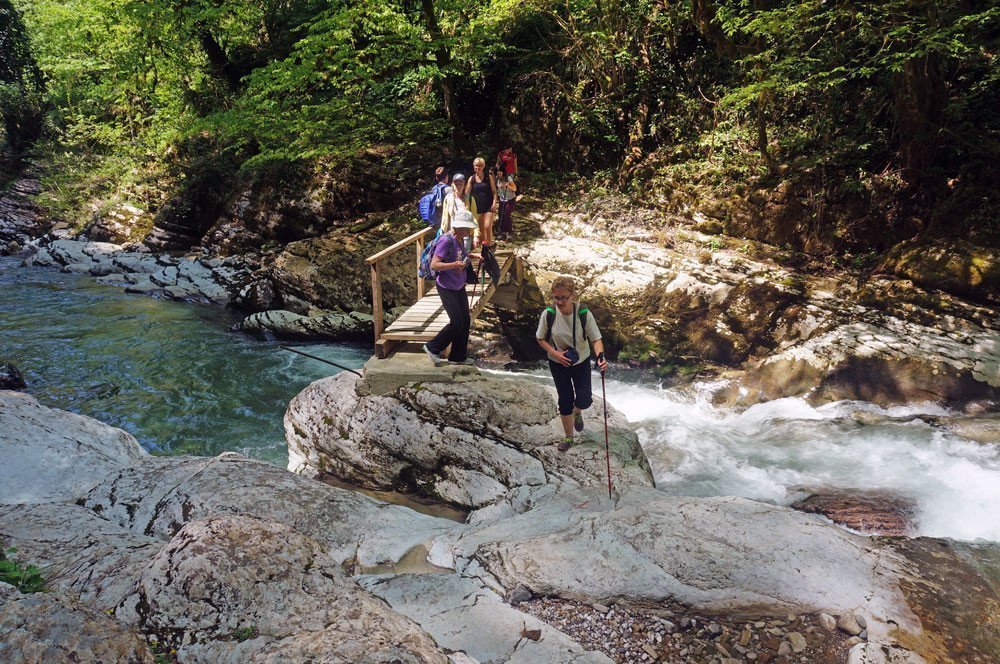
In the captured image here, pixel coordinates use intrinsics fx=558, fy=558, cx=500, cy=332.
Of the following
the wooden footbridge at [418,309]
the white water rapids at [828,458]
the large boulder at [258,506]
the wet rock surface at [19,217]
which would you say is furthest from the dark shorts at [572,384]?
the wet rock surface at [19,217]

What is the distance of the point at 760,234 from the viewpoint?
11.8 meters

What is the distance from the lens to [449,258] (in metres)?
6.73

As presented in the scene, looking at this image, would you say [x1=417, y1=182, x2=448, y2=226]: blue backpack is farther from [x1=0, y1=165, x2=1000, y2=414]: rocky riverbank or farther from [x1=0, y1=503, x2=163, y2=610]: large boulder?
[x1=0, y1=503, x2=163, y2=610]: large boulder

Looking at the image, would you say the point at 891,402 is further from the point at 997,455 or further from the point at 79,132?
the point at 79,132

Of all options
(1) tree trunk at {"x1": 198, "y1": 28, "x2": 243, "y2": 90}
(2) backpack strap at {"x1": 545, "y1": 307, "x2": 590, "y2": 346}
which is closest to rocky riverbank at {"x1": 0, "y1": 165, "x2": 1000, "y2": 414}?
(2) backpack strap at {"x1": 545, "y1": 307, "x2": 590, "y2": 346}

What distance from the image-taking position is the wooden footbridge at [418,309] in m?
7.88

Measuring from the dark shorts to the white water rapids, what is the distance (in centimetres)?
190

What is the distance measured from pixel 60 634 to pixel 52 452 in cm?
454

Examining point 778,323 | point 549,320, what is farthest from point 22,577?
point 778,323

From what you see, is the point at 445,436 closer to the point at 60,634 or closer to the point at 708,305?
the point at 60,634

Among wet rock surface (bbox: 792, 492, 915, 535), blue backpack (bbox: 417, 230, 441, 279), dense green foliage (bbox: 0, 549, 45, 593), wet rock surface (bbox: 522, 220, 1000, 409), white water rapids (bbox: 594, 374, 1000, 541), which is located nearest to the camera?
dense green foliage (bbox: 0, 549, 45, 593)

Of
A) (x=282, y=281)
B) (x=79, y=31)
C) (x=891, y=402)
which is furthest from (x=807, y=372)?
(x=79, y=31)

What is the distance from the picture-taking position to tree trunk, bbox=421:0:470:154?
13.5 meters

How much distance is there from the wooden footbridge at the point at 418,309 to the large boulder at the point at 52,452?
328 cm
